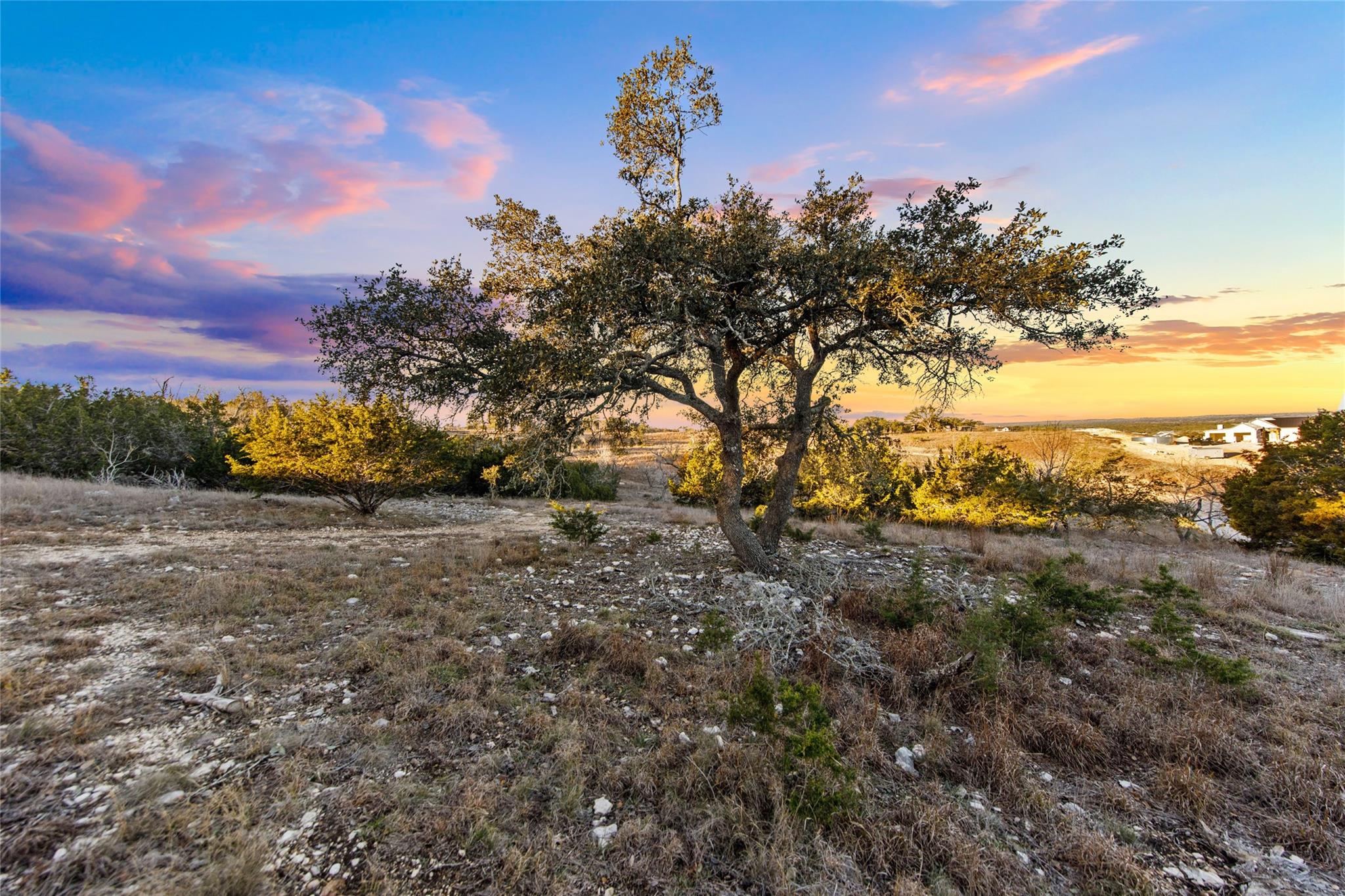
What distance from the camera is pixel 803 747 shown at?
11.1ft

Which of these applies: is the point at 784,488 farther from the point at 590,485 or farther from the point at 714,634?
the point at 590,485

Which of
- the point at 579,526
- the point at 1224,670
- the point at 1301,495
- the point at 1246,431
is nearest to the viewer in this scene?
the point at 1224,670

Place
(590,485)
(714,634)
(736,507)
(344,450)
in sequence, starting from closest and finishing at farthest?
(714,634), (736,507), (344,450), (590,485)

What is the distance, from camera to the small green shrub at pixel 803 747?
327 centimetres

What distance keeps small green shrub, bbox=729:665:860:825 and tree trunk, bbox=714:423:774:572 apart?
4.11m

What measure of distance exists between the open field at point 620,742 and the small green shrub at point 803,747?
3.0 inches

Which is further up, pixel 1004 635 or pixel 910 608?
pixel 910 608

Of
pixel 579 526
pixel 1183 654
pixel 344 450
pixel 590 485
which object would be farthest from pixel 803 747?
pixel 590 485

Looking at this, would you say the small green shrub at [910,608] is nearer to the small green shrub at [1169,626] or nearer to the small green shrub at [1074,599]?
the small green shrub at [1074,599]

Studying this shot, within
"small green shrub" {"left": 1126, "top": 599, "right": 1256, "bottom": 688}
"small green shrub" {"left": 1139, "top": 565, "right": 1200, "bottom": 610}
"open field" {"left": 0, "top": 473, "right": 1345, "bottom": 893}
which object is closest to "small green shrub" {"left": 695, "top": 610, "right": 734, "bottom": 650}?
"open field" {"left": 0, "top": 473, "right": 1345, "bottom": 893}

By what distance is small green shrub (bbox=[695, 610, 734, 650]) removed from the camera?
582 centimetres

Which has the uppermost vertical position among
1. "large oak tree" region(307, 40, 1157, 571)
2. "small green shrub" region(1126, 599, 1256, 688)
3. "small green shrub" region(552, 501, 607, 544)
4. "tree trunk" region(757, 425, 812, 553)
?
"large oak tree" region(307, 40, 1157, 571)

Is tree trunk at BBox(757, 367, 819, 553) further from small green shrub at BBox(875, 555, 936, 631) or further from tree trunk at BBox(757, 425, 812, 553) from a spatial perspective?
small green shrub at BBox(875, 555, 936, 631)

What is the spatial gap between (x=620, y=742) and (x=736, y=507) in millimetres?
4874
